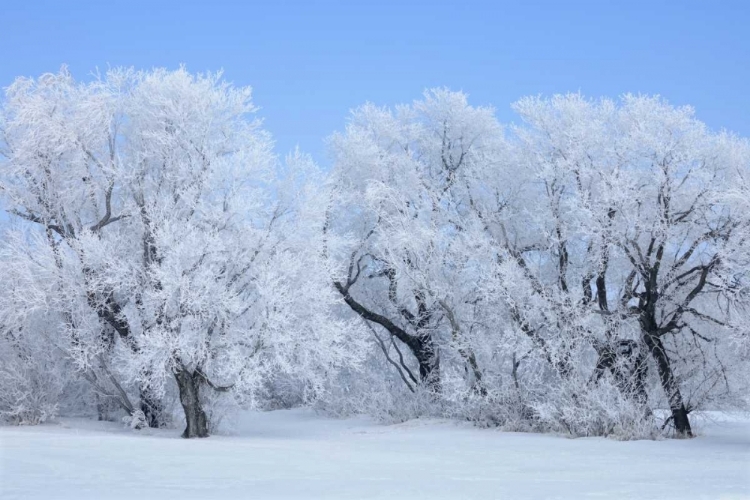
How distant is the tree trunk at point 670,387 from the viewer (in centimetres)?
1692

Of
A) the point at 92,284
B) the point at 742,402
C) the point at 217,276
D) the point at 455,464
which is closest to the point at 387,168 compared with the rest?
the point at 217,276

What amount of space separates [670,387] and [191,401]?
33.0 feet

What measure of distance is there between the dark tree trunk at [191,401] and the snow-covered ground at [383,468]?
3.25 ft

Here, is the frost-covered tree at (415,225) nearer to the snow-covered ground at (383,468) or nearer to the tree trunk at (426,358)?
the tree trunk at (426,358)

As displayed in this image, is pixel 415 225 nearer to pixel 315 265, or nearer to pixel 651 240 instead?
pixel 315 265

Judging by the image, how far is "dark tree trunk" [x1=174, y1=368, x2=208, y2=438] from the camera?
17266mm

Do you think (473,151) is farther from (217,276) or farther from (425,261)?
(217,276)

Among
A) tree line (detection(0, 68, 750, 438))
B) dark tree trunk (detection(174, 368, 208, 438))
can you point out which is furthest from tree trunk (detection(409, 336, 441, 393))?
dark tree trunk (detection(174, 368, 208, 438))

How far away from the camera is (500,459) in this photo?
12.7 m

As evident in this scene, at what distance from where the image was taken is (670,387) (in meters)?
17.1

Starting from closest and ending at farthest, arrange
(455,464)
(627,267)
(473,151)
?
(455,464)
(627,267)
(473,151)

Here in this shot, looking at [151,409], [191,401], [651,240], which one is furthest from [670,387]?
[151,409]

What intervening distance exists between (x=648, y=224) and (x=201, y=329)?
9.33 m

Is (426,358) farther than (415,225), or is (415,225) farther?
(426,358)
